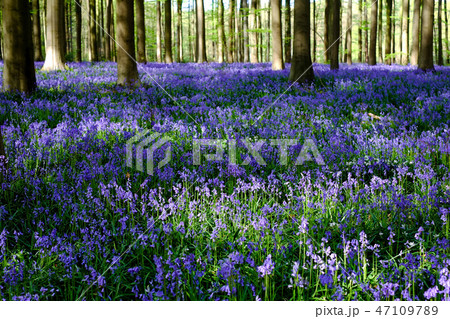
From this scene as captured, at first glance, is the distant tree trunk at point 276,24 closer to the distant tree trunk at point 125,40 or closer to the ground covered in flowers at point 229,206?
the distant tree trunk at point 125,40

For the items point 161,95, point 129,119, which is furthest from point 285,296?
point 161,95

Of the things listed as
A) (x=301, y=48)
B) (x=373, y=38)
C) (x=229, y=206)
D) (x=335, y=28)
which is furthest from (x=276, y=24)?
(x=229, y=206)

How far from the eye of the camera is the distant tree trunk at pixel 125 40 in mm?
9648

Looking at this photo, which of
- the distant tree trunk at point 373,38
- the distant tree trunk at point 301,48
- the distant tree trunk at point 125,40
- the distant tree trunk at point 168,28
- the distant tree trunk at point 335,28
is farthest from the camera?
the distant tree trunk at point 373,38

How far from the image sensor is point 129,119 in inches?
250

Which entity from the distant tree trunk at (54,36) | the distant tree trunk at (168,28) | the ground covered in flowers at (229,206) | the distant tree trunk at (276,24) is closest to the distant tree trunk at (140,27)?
the distant tree trunk at (168,28)

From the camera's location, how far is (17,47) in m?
8.13

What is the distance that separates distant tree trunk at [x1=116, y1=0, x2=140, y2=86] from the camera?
9648 millimetres

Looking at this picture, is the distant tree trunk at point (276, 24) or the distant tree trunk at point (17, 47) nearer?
the distant tree trunk at point (17, 47)

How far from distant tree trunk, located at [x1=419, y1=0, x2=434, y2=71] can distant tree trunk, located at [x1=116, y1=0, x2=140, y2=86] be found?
9836mm

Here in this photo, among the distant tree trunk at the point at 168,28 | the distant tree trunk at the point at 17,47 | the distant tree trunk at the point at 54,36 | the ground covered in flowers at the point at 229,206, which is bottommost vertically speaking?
the ground covered in flowers at the point at 229,206

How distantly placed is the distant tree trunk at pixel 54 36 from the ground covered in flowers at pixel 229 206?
607cm
